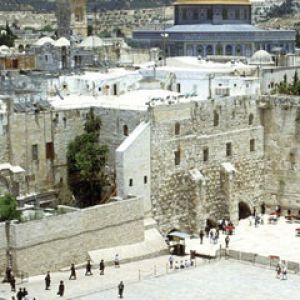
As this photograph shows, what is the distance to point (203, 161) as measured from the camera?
1630 inches

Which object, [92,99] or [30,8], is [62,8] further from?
[30,8]

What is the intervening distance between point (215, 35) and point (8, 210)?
33090 mm

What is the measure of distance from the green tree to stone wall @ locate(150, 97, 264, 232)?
7.40ft

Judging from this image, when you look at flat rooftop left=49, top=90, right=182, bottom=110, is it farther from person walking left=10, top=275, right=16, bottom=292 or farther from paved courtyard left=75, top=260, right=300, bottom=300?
person walking left=10, top=275, right=16, bottom=292

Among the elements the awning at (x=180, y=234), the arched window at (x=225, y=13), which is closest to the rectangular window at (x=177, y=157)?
Result: the awning at (x=180, y=234)

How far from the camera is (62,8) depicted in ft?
323

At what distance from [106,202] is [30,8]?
525ft

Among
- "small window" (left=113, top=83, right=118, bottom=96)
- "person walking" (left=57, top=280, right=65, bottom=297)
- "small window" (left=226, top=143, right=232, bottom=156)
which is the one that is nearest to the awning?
"small window" (left=226, top=143, right=232, bottom=156)

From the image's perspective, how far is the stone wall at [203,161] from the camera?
39469 mm

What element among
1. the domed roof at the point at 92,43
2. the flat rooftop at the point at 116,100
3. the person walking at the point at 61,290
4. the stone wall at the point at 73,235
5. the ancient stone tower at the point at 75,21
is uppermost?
the ancient stone tower at the point at 75,21

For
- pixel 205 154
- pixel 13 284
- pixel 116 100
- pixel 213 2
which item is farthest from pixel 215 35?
pixel 13 284

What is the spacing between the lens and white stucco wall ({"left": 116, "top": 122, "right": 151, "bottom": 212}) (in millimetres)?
37750

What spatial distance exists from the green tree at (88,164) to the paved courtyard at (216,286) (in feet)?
21.7

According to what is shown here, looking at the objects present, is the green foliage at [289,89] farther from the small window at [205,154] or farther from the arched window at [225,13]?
the arched window at [225,13]
